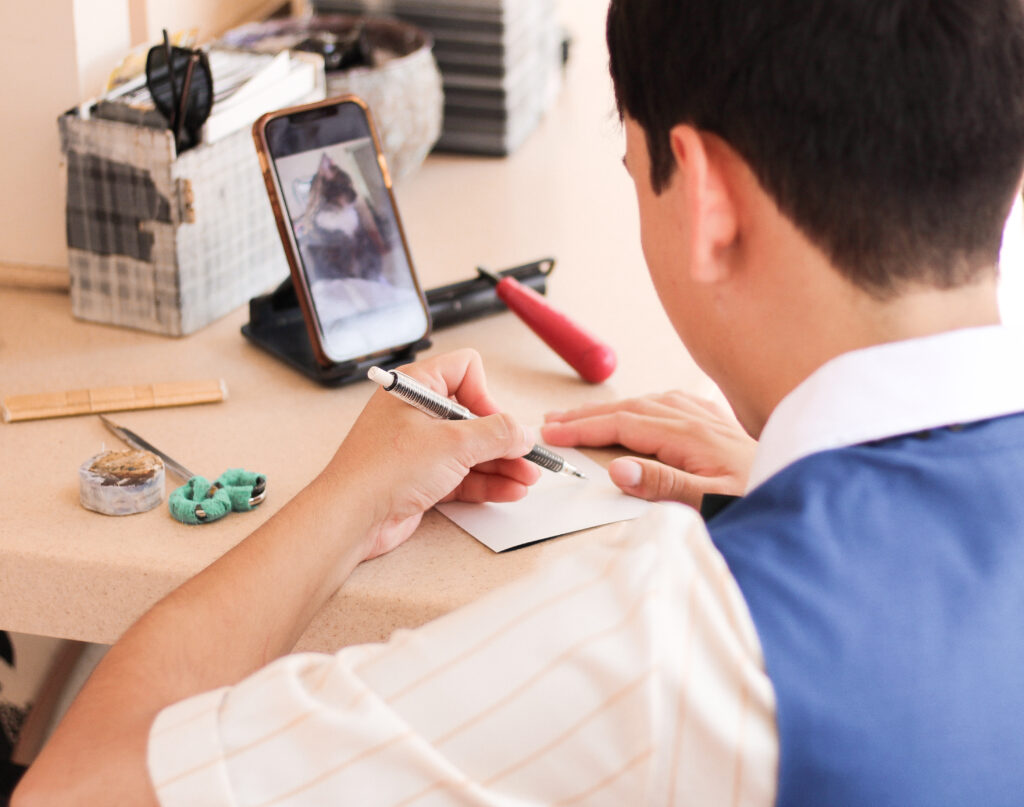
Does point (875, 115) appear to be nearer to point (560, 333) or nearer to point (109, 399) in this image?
point (560, 333)

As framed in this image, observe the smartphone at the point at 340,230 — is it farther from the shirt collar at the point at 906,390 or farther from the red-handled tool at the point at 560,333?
the shirt collar at the point at 906,390

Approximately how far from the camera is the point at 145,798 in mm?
553

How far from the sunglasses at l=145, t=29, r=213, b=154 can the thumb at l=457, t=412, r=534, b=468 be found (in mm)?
451

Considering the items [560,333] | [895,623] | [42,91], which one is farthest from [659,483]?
[42,91]

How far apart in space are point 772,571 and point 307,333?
0.66 meters

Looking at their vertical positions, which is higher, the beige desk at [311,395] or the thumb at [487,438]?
the thumb at [487,438]

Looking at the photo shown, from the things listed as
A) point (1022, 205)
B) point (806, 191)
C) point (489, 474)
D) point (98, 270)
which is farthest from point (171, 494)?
point (1022, 205)

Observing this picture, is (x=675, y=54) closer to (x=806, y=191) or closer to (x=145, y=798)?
(x=806, y=191)

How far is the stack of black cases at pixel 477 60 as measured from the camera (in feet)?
5.19

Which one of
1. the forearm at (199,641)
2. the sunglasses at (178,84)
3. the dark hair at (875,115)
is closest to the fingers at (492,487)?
the forearm at (199,641)

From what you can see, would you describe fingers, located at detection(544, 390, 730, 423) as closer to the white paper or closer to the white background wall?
the white paper

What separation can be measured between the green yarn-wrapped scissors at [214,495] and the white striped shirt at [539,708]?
264 mm

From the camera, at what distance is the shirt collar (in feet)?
1.79

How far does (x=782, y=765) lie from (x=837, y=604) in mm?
71
